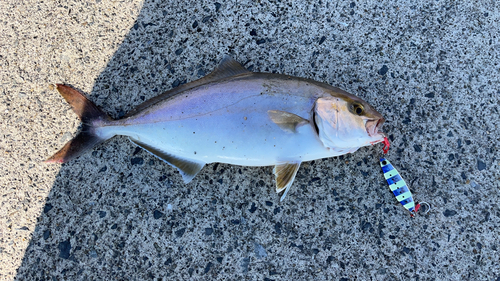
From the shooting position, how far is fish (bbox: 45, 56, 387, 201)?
1809mm

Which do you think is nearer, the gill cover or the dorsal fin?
the gill cover

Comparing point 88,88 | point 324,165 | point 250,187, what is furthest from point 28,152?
point 324,165

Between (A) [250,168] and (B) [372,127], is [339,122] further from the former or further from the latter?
(A) [250,168]

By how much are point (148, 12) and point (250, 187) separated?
174cm

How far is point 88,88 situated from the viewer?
2.36m

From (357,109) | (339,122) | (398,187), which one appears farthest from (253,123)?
(398,187)

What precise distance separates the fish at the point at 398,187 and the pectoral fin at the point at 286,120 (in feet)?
2.58

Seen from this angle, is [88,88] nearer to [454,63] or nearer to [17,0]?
[17,0]

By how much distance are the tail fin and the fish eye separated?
1707 mm

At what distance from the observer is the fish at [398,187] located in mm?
2059

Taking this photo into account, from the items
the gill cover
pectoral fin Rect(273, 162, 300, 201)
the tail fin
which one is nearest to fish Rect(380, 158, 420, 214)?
the gill cover

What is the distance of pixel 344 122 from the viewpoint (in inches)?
70.4

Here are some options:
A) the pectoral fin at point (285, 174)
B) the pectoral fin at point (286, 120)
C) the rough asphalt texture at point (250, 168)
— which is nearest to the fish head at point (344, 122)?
the pectoral fin at point (286, 120)

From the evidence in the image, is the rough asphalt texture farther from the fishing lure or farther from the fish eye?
the fish eye
